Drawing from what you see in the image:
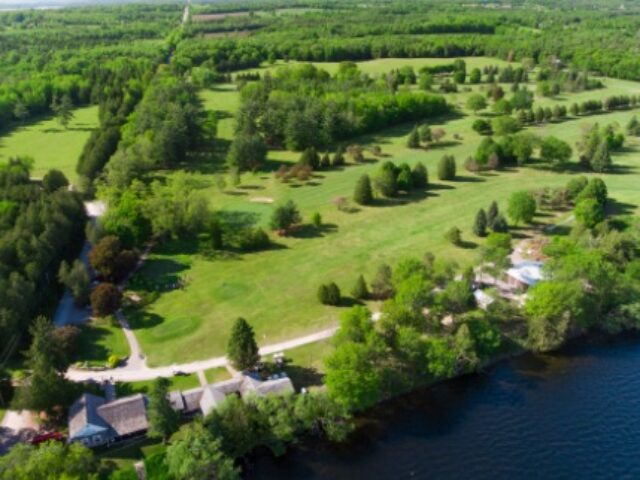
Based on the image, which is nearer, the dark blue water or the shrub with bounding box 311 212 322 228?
the dark blue water

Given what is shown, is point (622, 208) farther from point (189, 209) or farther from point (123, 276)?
point (123, 276)

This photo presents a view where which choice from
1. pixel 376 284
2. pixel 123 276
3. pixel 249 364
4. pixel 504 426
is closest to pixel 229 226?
pixel 123 276

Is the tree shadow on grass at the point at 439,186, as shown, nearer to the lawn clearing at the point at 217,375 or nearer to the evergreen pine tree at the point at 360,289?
the evergreen pine tree at the point at 360,289

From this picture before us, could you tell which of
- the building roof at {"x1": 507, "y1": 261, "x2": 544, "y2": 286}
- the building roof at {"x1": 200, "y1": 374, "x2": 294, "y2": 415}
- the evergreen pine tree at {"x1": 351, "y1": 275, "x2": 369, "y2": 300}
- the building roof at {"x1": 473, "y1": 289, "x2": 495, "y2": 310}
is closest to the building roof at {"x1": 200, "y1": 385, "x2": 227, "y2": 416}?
the building roof at {"x1": 200, "y1": 374, "x2": 294, "y2": 415}

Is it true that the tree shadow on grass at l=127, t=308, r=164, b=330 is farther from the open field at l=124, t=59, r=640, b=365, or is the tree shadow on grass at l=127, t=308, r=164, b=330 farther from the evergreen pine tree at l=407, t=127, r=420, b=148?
the evergreen pine tree at l=407, t=127, r=420, b=148

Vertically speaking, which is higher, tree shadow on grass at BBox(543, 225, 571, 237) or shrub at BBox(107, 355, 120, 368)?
tree shadow on grass at BBox(543, 225, 571, 237)

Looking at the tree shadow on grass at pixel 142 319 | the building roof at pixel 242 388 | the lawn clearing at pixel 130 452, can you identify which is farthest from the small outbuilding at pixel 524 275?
the lawn clearing at pixel 130 452

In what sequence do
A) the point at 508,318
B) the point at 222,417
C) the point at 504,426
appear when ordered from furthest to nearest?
the point at 508,318 < the point at 504,426 < the point at 222,417
